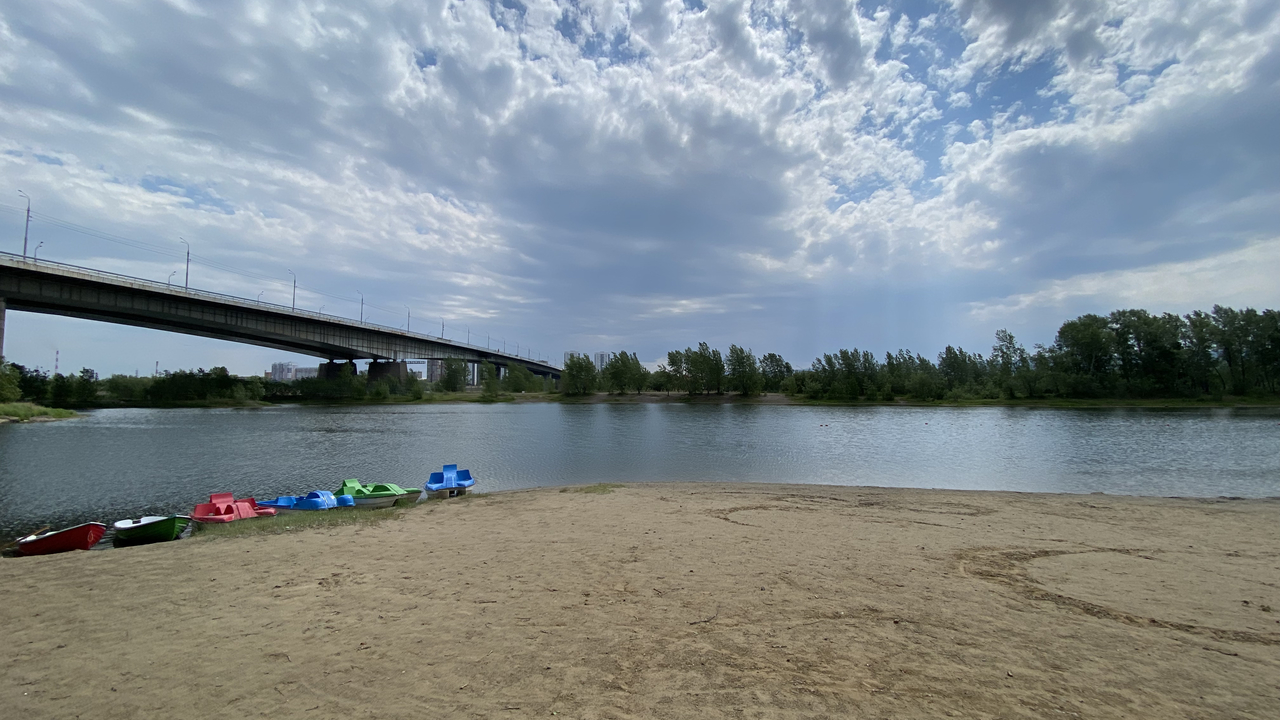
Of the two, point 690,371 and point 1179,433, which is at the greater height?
point 690,371

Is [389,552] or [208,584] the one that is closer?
[208,584]

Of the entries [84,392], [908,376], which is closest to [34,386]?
[84,392]

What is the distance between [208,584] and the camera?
8.53m

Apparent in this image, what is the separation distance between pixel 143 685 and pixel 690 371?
349ft

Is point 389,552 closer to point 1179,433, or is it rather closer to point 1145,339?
point 1179,433

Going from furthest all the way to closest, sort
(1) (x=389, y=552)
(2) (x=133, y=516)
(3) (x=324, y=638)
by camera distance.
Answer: (2) (x=133, y=516)
(1) (x=389, y=552)
(3) (x=324, y=638)

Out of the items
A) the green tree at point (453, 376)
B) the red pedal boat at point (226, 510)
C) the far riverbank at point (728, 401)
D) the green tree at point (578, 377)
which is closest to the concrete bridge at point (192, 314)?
the far riverbank at point (728, 401)

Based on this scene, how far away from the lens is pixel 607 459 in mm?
30641

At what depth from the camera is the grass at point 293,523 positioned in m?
12.7

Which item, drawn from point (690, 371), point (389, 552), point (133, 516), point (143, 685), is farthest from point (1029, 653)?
point (690, 371)

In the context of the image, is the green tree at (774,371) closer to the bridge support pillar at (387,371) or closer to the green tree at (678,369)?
the green tree at (678,369)

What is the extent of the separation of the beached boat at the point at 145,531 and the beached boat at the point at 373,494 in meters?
4.46

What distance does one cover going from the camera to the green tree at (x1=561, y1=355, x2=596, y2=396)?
380ft

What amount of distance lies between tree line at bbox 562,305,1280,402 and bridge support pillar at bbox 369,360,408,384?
3296 centimetres
